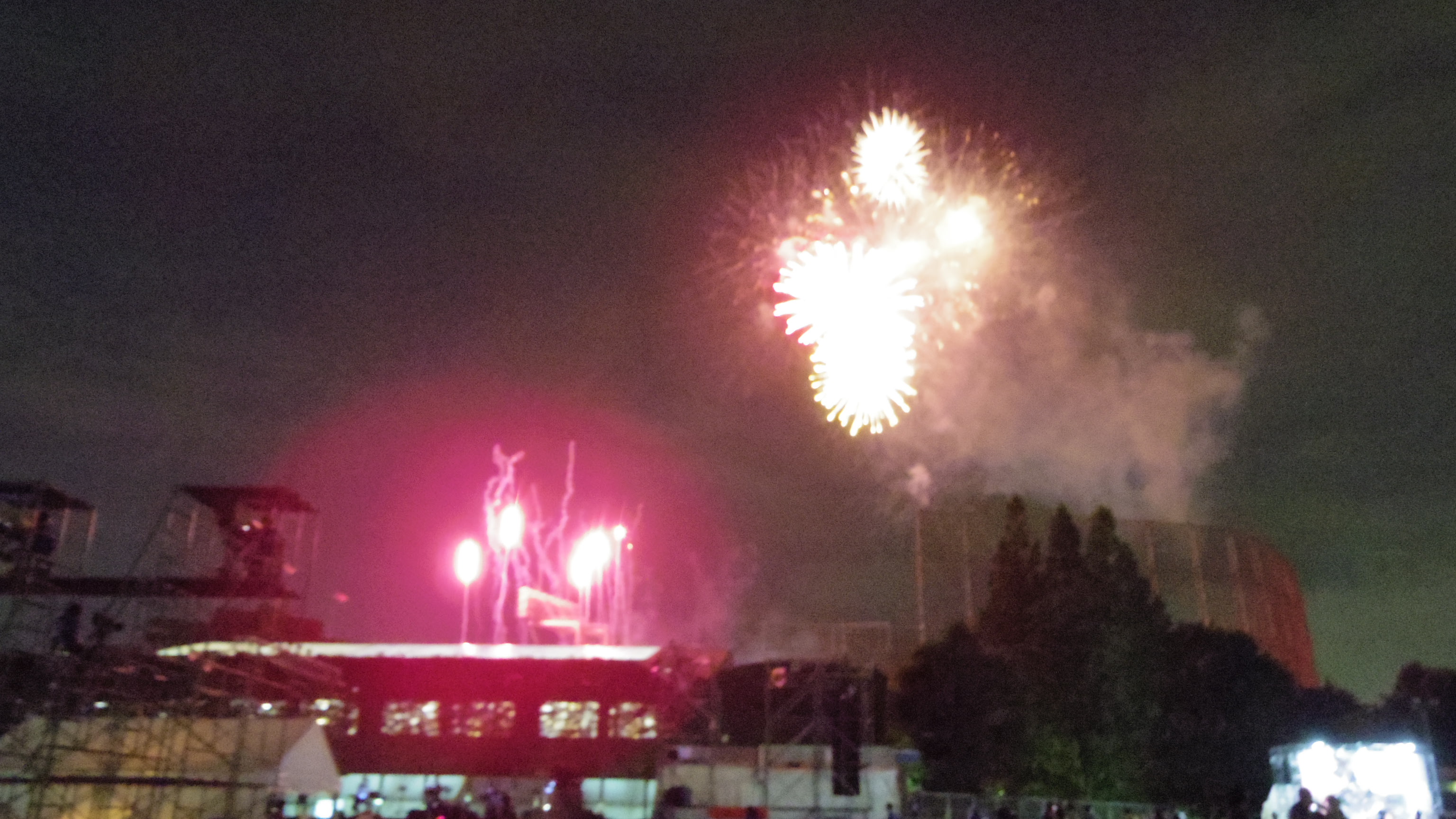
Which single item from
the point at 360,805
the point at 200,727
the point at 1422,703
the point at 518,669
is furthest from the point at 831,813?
the point at 1422,703

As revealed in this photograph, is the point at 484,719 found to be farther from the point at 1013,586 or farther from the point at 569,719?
the point at 1013,586

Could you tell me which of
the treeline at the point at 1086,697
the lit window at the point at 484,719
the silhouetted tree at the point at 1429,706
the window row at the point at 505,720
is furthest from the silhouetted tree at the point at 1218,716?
the lit window at the point at 484,719

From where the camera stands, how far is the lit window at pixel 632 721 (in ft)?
111

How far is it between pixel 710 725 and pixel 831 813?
23.0 ft

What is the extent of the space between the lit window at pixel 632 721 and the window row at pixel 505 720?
15 millimetres

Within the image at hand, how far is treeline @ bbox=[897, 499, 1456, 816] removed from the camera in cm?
3152

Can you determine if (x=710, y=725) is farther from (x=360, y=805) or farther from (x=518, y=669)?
(x=360, y=805)

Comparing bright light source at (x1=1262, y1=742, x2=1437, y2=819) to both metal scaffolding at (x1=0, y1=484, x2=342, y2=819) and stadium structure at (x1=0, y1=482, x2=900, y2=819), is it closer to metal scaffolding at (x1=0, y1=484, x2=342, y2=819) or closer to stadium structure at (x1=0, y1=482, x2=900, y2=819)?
stadium structure at (x1=0, y1=482, x2=900, y2=819)

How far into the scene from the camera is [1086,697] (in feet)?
107

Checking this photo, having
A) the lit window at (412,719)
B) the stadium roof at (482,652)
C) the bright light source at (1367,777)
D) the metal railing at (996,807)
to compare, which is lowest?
the metal railing at (996,807)

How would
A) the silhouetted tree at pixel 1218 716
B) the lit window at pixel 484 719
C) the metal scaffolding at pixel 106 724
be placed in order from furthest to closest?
1. the lit window at pixel 484 719
2. the silhouetted tree at pixel 1218 716
3. the metal scaffolding at pixel 106 724

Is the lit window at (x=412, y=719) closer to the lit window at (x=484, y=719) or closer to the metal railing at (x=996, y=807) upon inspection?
the lit window at (x=484, y=719)

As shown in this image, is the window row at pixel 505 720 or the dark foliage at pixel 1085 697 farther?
the window row at pixel 505 720

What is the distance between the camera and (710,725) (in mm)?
29062
